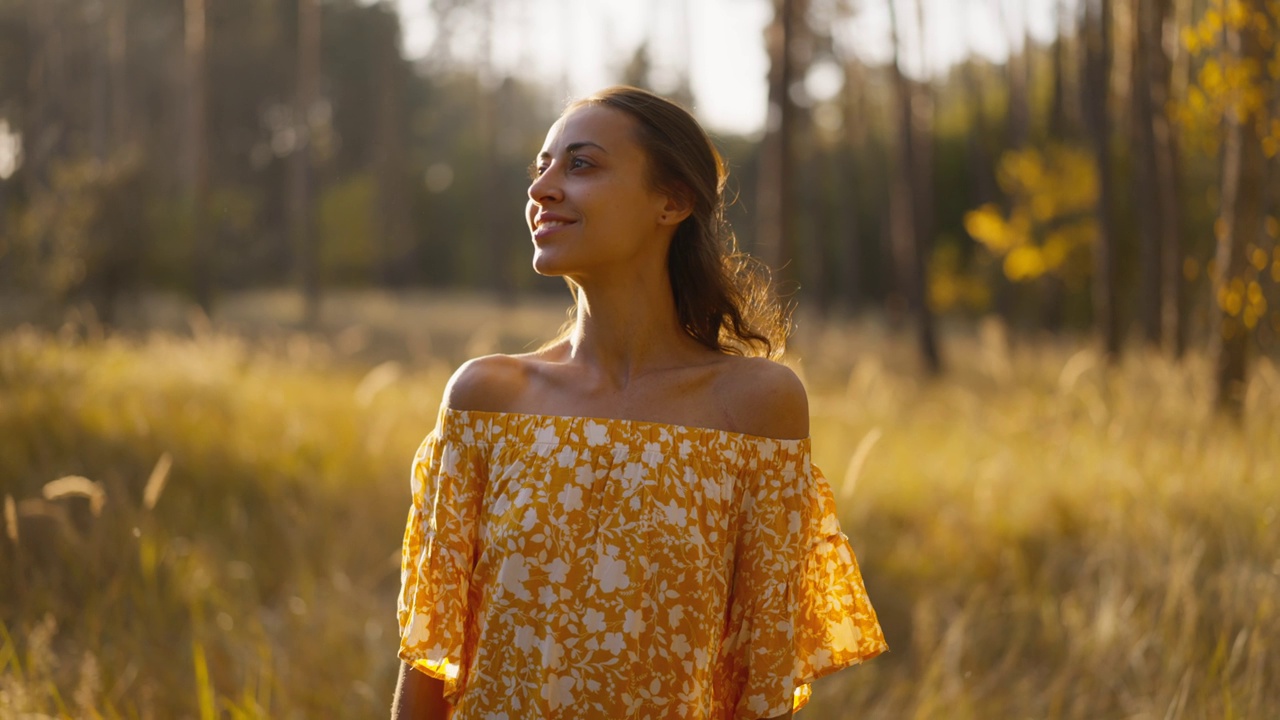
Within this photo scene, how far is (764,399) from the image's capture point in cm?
189

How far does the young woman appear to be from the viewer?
183 centimetres

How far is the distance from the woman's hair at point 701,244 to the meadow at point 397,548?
1.12 metres

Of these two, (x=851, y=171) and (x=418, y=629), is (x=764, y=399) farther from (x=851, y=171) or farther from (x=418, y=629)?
(x=851, y=171)

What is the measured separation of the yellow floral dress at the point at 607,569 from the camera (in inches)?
71.4

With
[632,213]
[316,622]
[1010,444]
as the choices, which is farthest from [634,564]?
[1010,444]

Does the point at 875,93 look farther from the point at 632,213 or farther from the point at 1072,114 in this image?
the point at 632,213

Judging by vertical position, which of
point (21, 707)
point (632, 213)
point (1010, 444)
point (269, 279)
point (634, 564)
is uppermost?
point (632, 213)

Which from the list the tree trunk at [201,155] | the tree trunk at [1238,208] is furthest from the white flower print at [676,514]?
the tree trunk at [201,155]

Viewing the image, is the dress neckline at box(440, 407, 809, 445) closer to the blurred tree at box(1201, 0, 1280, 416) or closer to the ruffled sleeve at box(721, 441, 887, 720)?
the ruffled sleeve at box(721, 441, 887, 720)

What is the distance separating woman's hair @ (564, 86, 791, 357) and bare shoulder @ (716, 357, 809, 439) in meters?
0.17

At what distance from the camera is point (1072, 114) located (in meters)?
34.5

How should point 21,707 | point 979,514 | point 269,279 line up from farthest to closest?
point 269,279 → point 979,514 → point 21,707

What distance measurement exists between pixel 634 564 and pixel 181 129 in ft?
154

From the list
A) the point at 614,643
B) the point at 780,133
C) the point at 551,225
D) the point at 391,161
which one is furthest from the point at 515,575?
the point at 391,161
